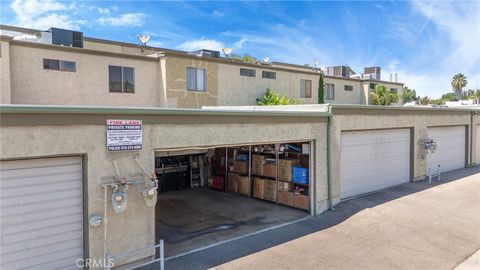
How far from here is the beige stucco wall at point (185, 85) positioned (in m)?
23.0

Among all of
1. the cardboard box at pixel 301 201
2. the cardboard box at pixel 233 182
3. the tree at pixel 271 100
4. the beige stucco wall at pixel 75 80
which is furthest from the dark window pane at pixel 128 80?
the cardboard box at pixel 301 201

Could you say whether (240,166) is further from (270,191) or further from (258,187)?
(270,191)

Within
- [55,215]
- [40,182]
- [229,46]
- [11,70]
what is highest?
[229,46]

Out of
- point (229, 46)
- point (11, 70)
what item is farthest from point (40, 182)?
point (229, 46)

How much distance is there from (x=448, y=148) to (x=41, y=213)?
21.6 metres

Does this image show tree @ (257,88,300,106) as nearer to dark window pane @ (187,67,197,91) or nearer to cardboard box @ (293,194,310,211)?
dark window pane @ (187,67,197,91)

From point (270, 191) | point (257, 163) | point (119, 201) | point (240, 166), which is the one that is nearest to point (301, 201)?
point (270, 191)

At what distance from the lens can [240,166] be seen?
1627 centimetres

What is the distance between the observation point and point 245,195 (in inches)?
633

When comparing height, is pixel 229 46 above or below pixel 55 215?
above

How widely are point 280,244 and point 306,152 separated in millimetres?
4125

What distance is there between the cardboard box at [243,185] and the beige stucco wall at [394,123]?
12.9 feet

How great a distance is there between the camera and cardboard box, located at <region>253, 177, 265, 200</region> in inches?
602

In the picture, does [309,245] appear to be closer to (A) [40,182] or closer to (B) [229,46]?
(A) [40,182]
